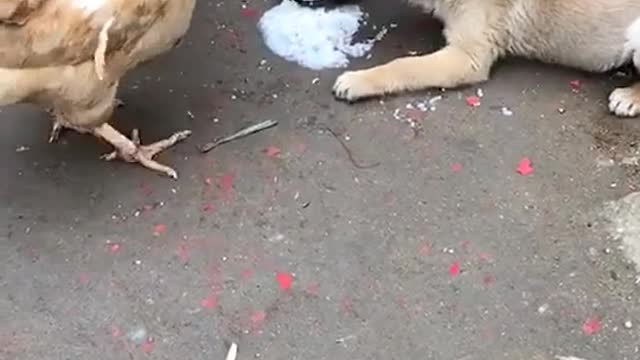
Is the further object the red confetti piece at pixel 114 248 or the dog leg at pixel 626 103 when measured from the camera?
the dog leg at pixel 626 103

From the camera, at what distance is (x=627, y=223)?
2.69 m

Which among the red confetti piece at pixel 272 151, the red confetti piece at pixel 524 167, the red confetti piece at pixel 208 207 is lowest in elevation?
the red confetti piece at pixel 208 207

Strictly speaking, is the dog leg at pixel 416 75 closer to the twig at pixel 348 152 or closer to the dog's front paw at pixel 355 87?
the dog's front paw at pixel 355 87

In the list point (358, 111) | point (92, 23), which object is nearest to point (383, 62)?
point (358, 111)

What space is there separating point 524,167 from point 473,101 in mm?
281

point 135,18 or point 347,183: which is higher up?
point 135,18

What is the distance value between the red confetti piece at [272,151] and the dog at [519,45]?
25 centimetres

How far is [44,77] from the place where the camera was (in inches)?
98.3

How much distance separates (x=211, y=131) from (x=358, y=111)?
0.39m

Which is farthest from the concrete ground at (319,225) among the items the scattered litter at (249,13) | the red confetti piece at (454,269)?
the scattered litter at (249,13)

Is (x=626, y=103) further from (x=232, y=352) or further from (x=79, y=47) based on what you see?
(x=79, y=47)

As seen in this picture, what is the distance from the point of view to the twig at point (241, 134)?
2.90m

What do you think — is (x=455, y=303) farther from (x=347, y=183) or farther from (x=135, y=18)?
(x=135, y=18)

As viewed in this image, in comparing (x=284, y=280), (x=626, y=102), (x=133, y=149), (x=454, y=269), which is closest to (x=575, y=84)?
(x=626, y=102)
